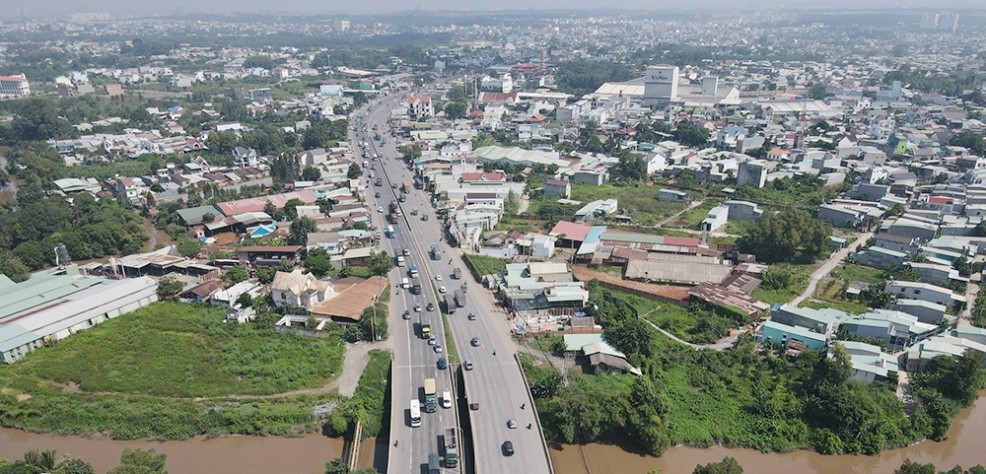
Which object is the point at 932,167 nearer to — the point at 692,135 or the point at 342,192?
the point at 692,135

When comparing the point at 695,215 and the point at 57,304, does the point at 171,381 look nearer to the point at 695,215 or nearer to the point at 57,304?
the point at 57,304

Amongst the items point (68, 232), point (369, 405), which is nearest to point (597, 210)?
point (369, 405)

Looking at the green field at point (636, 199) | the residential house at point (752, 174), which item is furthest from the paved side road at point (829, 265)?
the residential house at point (752, 174)

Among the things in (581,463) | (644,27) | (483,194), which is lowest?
(581,463)

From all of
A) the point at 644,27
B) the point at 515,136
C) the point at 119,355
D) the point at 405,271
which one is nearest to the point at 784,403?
the point at 405,271

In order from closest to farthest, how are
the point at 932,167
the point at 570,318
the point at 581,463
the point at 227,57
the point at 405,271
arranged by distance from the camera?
1. the point at 581,463
2. the point at 570,318
3. the point at 405,271
4. the point at 932,167
5. the point at 227,57

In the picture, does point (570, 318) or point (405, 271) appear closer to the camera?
point (570, 318)

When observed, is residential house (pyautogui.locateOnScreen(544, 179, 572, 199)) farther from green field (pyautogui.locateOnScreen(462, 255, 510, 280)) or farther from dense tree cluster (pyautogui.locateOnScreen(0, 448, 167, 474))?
dense tree cluster (pyautogui.locateOnScreen(0, 448, 167, 474))
